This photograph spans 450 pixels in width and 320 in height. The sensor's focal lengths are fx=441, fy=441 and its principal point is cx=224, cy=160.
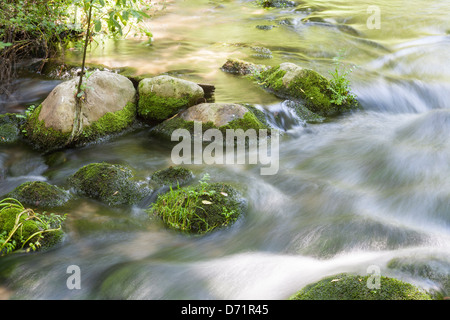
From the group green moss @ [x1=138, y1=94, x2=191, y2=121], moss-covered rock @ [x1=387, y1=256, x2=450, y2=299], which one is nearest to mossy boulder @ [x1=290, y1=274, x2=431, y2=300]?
moss-covered rock @ [x1=387, y1=256, x2=450, y2=299]

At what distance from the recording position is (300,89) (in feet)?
24.4

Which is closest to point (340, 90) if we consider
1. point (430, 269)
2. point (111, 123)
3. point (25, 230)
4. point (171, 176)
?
point (171, 176)

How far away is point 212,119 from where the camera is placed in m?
6.41

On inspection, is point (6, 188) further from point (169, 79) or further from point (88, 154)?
point (169, 79)

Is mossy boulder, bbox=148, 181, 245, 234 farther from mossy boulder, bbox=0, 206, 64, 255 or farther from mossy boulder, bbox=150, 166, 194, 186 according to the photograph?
mossy boulder, bbox=0, 206, 64, 255

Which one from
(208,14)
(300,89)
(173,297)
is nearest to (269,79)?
(300,89)

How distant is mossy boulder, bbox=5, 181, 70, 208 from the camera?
466 centimetres

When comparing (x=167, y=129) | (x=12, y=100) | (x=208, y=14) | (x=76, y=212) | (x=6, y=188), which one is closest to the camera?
(x=76, y=212)

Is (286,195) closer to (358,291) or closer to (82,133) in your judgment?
(358,291)

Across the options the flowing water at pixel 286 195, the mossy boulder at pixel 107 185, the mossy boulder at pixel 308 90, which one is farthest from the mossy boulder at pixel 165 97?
the mossy boulder at pixel 107 185

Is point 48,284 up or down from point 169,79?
down

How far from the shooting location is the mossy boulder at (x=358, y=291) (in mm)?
2938

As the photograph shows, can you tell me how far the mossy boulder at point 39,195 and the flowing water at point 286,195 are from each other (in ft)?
0.57

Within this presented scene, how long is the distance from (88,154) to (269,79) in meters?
3.56
